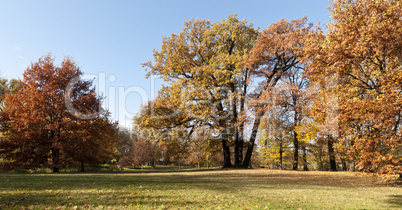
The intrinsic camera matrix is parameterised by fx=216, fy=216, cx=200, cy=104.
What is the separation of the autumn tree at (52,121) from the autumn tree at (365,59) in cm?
1895

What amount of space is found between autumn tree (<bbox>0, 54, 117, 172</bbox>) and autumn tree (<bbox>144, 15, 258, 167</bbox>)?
8664mm

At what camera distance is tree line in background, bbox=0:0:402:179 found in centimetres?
1088

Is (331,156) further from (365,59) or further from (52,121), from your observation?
(52,121)

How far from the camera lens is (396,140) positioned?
1052cm

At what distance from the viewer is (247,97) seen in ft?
80.1

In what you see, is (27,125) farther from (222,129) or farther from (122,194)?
(222,129)

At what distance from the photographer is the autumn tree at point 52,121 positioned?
60.0 ft

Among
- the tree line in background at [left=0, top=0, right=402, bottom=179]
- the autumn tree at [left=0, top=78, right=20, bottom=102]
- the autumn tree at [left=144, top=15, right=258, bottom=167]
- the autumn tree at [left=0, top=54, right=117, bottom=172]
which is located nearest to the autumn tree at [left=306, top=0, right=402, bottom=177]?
the tree line in background at [left=0, top=0, right=402, bottom=179]

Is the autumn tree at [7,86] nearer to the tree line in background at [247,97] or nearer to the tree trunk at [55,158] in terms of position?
the tree line in background at [247,97]

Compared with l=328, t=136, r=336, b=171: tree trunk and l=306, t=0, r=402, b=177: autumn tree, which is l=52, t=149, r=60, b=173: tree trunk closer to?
l=306, t=0, r=402, b=177: autumn tree

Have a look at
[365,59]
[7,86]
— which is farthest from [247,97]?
[7,86]

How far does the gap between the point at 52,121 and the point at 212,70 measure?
16089 millimetres

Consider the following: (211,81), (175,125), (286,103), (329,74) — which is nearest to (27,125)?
(175,125)

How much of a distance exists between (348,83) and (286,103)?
10651 millimetres
